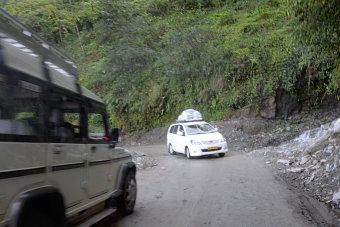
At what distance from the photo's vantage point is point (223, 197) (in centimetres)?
668

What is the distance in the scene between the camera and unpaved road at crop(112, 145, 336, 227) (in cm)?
511

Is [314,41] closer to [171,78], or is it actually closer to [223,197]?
[223,197]

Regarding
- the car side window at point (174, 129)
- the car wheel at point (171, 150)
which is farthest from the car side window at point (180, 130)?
the car wheel at point (171, 150)

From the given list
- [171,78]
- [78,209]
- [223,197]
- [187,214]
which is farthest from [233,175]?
[171,78]

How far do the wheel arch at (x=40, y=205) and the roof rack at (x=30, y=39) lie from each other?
162 centimetres

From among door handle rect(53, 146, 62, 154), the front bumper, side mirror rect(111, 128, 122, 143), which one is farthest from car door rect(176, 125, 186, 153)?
door handle rect(53, 146, 62, 154)

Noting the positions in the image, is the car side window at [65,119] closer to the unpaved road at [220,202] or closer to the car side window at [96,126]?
the car side window at [96,126]

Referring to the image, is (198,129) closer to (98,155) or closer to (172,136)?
(172,136)

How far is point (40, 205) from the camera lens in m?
3.00

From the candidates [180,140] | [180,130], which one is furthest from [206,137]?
[180,130]

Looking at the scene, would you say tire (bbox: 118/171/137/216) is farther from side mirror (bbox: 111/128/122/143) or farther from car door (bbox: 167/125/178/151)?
car door (bbox: 167/125/178/151)

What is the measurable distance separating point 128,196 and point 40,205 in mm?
2713

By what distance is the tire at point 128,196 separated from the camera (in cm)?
543

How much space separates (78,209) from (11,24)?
2.33m
